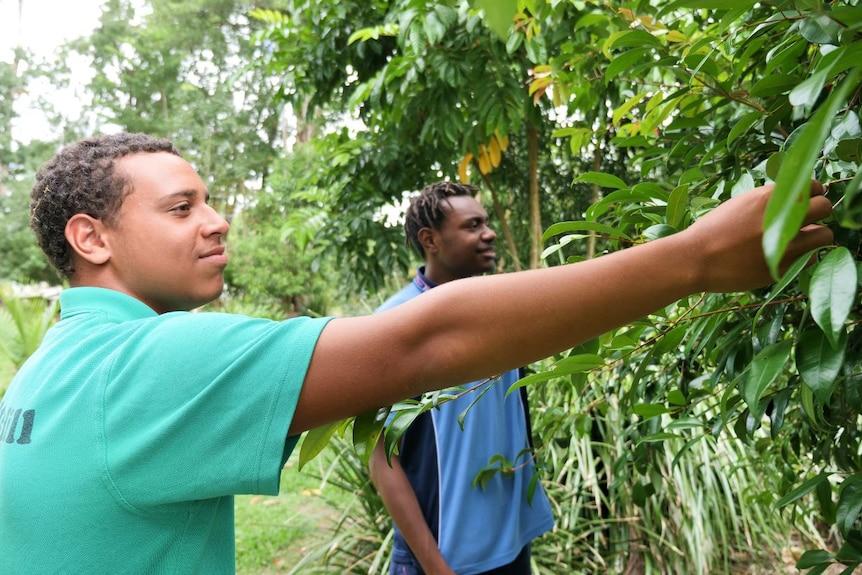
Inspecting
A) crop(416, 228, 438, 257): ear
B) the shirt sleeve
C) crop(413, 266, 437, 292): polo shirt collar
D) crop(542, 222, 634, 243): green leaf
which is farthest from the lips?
crop(416, 228, 438, 257): ear

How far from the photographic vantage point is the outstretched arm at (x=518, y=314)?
0.68 meters

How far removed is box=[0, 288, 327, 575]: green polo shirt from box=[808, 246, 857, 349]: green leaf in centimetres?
49

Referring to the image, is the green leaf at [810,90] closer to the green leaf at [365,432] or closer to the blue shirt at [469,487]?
the green leaf at [365,432]

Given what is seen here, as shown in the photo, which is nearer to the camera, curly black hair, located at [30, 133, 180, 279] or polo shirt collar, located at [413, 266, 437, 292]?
curly black hair, located at [30, 133, 180, 279]

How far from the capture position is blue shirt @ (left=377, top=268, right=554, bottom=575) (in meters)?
1.87

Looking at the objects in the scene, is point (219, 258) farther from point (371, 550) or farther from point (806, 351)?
point (371, 550)

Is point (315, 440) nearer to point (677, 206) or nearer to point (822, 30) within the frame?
point (677, 206)

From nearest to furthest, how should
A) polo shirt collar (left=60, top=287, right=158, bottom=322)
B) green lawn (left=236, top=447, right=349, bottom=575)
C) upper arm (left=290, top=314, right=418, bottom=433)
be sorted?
upper arm (left=290, top=314, right=418, bottom=433), polo shirt collar (left=60, top=287, right=158, bottom=322), green lawn (left=236, top=447, right=349, bottom=575)

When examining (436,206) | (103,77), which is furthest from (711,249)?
(103,77)

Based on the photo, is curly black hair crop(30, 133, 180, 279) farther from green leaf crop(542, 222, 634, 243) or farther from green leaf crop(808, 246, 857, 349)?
green leaf crop(808, 246, 857, 349)

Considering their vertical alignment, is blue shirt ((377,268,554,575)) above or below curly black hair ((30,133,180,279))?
below

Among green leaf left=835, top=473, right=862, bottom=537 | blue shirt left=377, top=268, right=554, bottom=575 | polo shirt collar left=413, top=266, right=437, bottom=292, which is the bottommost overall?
blue shirt left=377, top=268, right=554, bottom=575

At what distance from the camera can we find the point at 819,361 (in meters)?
0.64

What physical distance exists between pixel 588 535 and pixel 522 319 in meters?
2.58
